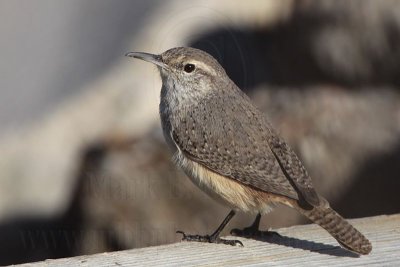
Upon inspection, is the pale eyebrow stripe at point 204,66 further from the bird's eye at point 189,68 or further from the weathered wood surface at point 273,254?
the weathered wood surface at point 273,254

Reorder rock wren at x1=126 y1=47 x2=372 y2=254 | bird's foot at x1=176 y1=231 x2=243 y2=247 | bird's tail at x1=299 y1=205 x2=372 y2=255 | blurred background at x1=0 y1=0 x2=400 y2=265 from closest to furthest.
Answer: bird's tail at x1=299 y1=205 x2=372 y2=255 < bird's foot at x1=176 y1=231 x2=243 y2=247 < rock wren at x1=126 y1=47 x2=372 y2=254 < blurred background at x1=0 y1=0 x2=400 y2=265

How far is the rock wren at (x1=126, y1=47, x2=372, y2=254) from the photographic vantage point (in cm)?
504

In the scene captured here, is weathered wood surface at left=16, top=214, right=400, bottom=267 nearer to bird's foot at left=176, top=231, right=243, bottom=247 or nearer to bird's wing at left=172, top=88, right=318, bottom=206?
bird's foot at left=176, top=231, right=243, bottom=247

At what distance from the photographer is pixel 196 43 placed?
320 inches

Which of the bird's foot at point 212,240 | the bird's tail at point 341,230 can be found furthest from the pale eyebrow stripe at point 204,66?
the bird's tail at point 341,230

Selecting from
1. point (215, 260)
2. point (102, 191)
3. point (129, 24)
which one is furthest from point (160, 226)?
point (215, 260)

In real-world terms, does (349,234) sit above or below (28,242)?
above

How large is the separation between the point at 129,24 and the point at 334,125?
7.05 feet

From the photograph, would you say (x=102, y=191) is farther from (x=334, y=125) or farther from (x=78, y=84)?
(x=334, y=125)

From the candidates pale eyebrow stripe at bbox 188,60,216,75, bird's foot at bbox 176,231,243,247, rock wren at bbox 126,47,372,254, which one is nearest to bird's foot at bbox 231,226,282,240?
rock wren at bbox 126,47,372,254

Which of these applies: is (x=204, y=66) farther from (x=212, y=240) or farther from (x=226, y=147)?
(x=212, y=240)

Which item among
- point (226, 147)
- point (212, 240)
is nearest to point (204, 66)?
point (226, 147)

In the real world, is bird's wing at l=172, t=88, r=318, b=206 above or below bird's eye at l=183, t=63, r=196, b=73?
below

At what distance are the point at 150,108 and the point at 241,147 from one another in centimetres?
325
